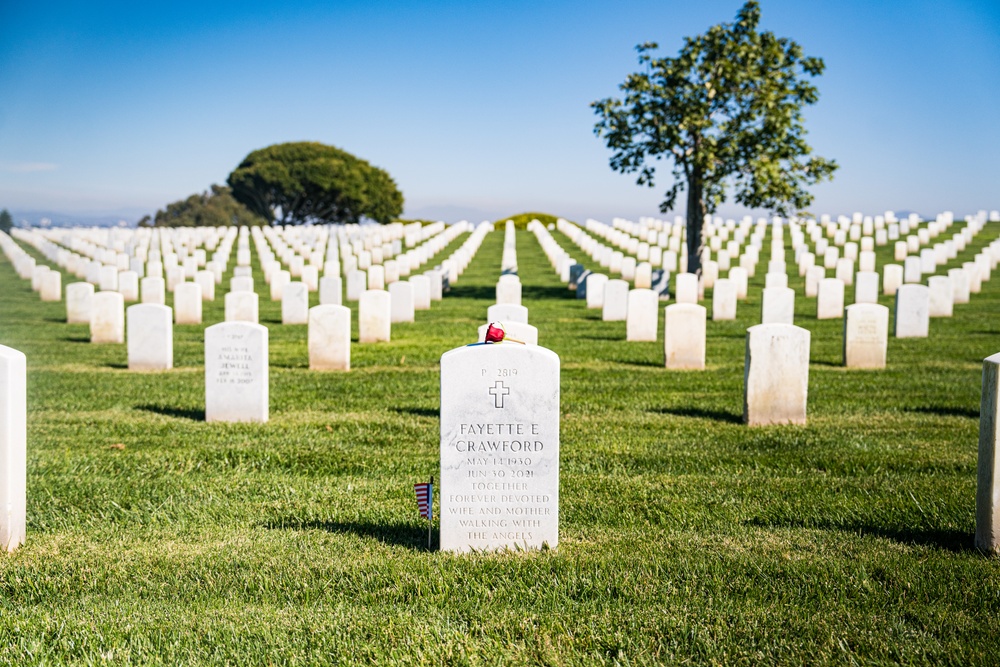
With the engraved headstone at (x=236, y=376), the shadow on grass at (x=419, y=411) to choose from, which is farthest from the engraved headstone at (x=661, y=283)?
the engraved headstone at (x=236, y=376)

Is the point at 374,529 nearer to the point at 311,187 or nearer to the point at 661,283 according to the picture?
the point at 661,283

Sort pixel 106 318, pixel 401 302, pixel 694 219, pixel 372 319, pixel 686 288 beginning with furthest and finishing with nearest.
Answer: pixel 694 219, pixel 686 288, pixel 401 302, pixel 106 318, pixel 372 319

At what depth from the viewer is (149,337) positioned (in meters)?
14.2

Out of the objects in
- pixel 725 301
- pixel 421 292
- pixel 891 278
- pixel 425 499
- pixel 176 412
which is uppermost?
pixel 891 278

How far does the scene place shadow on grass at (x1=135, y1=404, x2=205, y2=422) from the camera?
10.6m

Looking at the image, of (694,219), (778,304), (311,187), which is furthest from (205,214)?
(778,304)

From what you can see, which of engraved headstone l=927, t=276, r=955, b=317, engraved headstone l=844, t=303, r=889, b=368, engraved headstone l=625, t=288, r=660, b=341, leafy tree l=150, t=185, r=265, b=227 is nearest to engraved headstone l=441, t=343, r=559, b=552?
engraved headstone l=844, t=303, r=889, b=368

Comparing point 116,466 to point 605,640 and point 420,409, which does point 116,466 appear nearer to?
point 420,409

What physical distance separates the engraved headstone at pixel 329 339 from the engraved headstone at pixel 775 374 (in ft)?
20.9

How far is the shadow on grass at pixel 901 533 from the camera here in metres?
5.88

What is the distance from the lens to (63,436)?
31.1ft

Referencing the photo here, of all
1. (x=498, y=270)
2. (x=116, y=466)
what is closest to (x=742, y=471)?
(x=116, y=466)

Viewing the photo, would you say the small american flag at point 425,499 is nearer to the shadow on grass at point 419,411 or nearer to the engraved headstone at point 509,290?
the shadow on grass at point 419,411

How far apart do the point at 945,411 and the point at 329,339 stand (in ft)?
27.4
